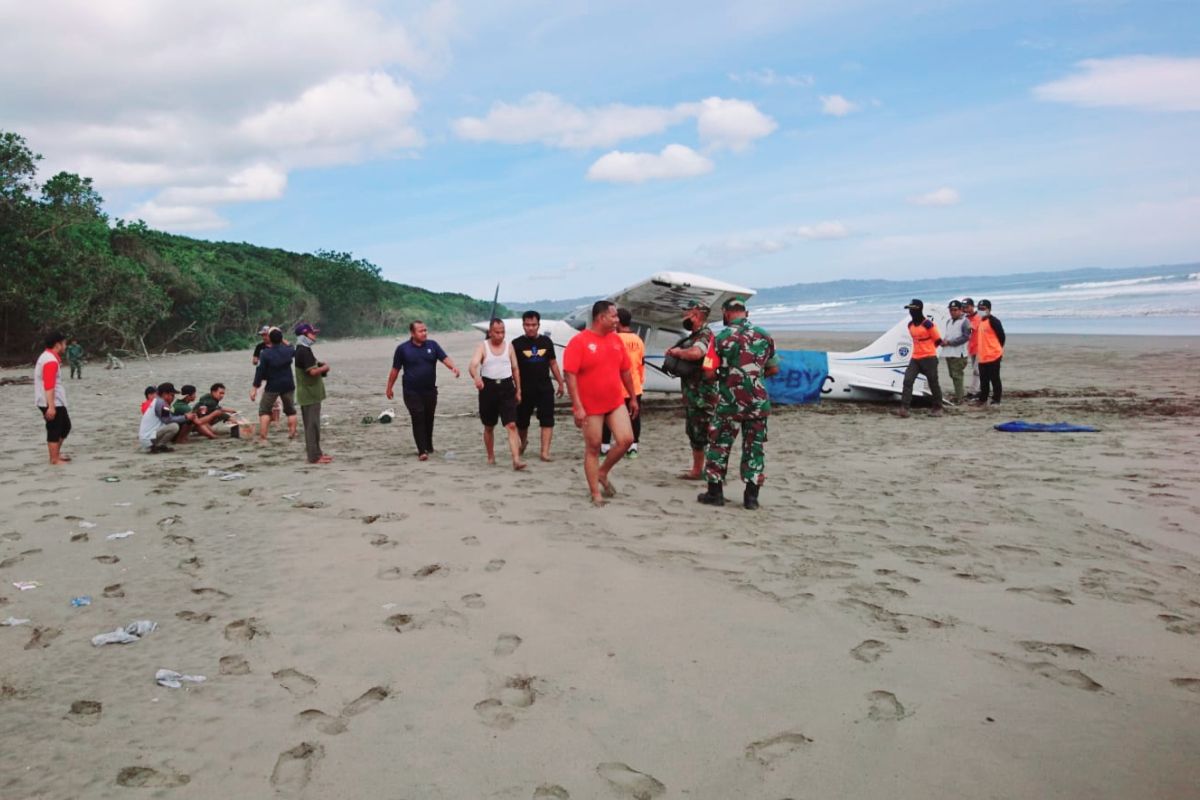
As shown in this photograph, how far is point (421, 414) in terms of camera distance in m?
8.11

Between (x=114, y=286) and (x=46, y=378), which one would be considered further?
(x=114, y=286)

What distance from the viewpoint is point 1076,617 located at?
11.9 feet

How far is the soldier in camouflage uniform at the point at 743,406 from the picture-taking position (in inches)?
227

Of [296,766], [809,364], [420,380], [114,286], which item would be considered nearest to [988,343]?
[809,364]

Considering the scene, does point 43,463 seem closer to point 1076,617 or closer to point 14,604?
point 14,604

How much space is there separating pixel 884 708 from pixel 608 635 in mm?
1262

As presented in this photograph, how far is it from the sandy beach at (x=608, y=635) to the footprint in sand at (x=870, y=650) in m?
0.02

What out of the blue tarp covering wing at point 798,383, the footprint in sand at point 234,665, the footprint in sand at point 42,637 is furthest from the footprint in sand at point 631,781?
the blue tarp covering wing at point 798,383

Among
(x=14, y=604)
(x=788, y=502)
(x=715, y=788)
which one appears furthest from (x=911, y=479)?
(x=14, y=604)

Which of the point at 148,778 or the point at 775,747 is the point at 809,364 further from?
the point at 148,778

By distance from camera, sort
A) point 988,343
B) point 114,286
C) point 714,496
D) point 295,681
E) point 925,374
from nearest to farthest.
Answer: point 295,681 → point 714,496 → point 925,374 → point 988,343 → point 114,286

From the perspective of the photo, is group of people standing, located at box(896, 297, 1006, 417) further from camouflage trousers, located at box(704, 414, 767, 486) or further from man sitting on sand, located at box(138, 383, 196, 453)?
man sitting on sand, located at box(138, 383, 196, 453)

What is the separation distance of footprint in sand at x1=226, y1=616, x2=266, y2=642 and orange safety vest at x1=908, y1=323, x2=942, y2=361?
973 centimetres

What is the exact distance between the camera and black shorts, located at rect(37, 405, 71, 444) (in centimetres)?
762
